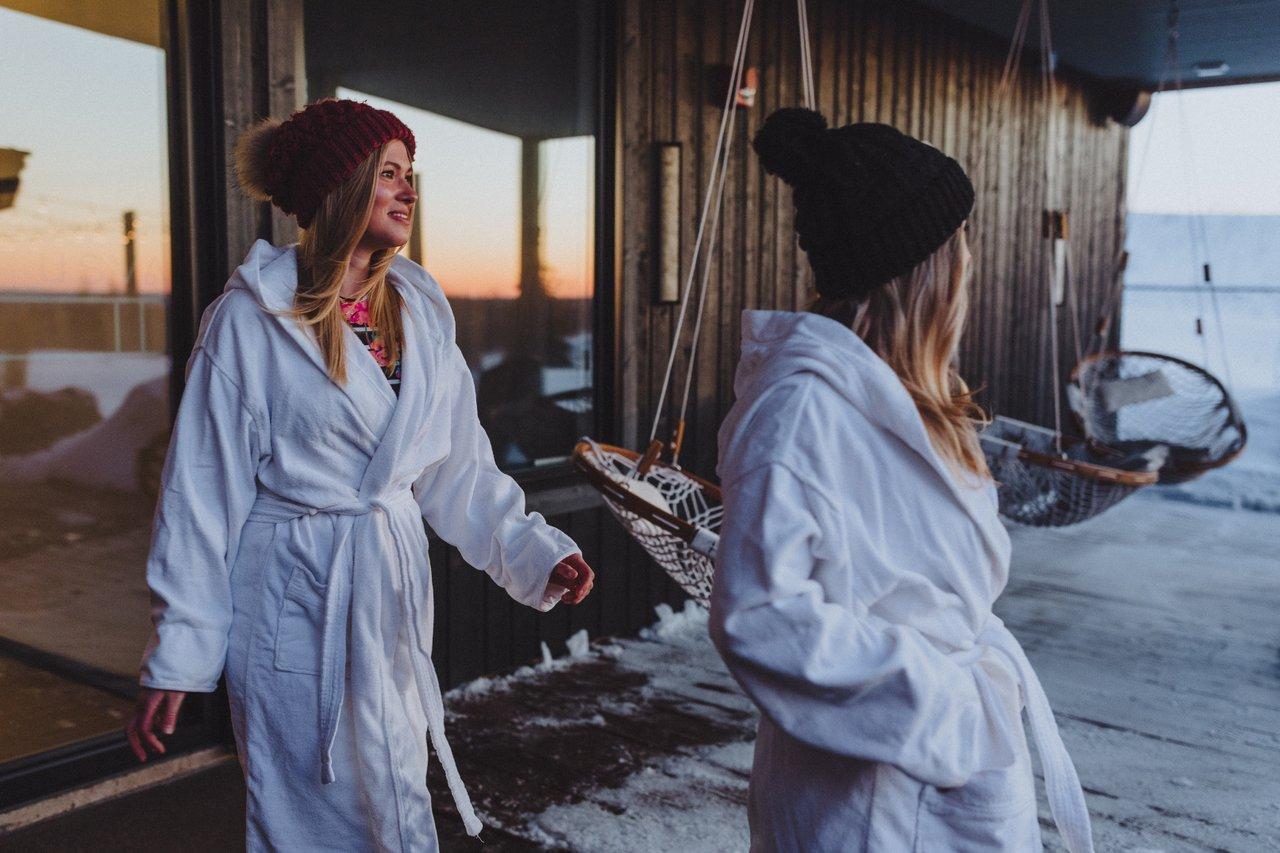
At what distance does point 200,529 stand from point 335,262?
0.45m

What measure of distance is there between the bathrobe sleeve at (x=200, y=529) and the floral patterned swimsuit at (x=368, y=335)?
227mm

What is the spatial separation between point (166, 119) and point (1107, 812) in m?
2.78

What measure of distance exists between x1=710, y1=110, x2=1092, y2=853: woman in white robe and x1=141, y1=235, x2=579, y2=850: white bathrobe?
0.61 m

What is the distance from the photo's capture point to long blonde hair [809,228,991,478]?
47.3 inches

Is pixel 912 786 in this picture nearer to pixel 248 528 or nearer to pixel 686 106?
pixel 248 528

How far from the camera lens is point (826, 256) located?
120 centimetres

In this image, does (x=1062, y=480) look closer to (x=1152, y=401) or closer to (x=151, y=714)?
(x=1152, y=401)

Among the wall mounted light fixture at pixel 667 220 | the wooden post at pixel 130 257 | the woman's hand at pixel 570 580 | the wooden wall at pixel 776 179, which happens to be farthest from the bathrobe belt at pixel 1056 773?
the wooden post at pixel 130 257

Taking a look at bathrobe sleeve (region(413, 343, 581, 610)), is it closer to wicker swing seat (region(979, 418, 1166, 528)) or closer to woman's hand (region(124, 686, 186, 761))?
woman's hand (region(124, 686, 186, 761))

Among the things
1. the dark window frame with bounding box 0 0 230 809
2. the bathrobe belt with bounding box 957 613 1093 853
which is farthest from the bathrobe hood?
the dark window frame with bounding box 0 0 230 809

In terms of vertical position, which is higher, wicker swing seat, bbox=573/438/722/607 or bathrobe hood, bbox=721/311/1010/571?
bathrobe hood, bbox=721/311/1010/571

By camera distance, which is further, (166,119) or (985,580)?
(166,119)

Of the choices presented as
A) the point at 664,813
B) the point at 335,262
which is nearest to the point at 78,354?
the point at 664,813

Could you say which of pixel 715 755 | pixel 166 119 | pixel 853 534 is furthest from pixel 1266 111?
pixel 853 534
